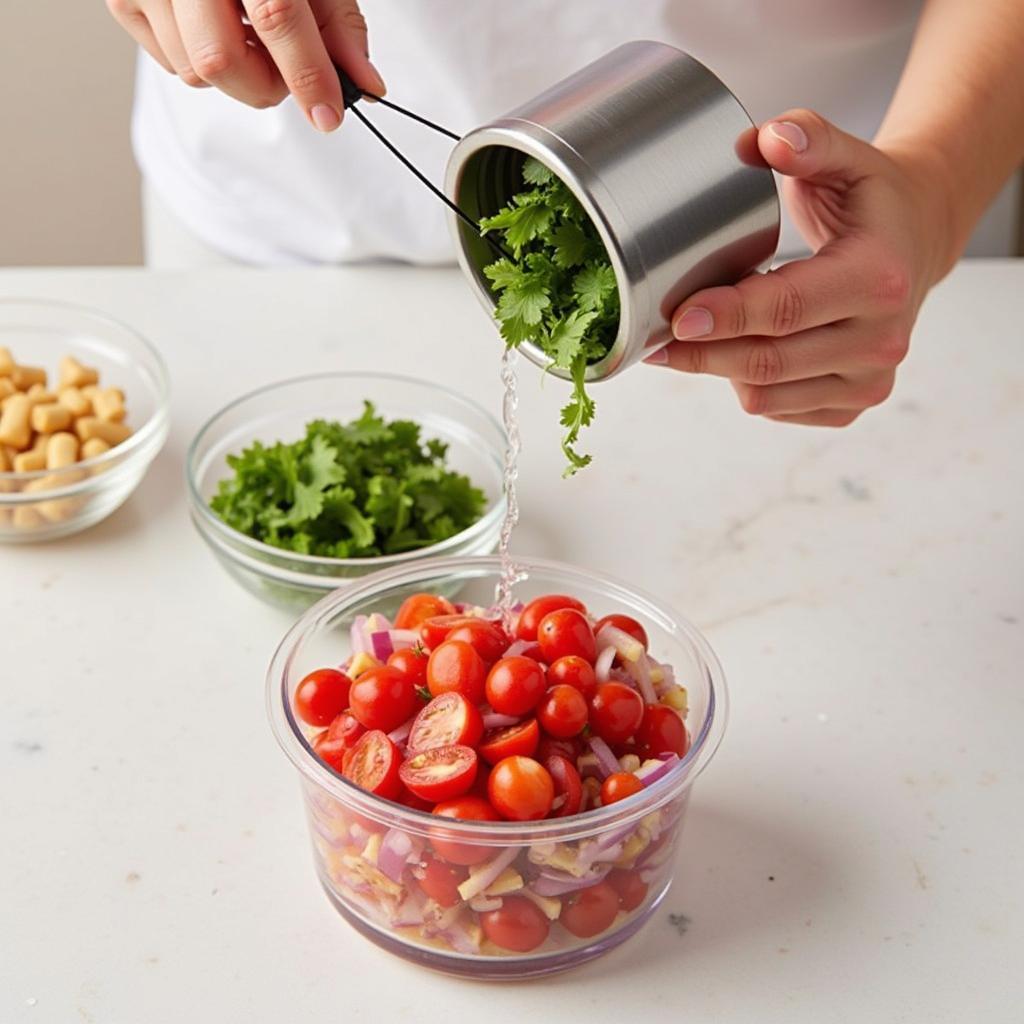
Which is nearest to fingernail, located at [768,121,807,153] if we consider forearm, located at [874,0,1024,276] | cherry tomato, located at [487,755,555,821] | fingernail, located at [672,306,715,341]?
fingernail, located at [672,306,715,341]

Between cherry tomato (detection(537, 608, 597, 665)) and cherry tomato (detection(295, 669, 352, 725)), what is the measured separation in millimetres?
169

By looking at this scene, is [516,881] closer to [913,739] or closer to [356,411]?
[913,739]

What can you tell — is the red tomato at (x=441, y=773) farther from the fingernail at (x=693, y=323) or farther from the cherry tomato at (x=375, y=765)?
the fingernail at (x=693, y=323)

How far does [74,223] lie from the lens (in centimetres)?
341

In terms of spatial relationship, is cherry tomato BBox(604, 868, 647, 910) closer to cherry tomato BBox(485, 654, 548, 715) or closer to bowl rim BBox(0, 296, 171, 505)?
cherry tomato BBox(485, 654, 548, 715)

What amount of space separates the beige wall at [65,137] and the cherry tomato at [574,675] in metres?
2.45

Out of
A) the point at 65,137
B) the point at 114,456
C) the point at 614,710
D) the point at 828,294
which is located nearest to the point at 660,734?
the point at 614,710

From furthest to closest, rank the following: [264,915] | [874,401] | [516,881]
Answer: [874,401] → [264,915] → [516,881]

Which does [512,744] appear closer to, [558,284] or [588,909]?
[588,909]

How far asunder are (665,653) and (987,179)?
681 mm

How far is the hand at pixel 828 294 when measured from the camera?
1.21 meters

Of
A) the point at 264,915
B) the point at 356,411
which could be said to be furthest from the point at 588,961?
the point at 356,411

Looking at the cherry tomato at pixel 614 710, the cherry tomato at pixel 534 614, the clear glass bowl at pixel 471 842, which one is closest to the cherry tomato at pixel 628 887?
the clear glass bowl at pixel 471 842

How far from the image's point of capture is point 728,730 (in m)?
1.40
